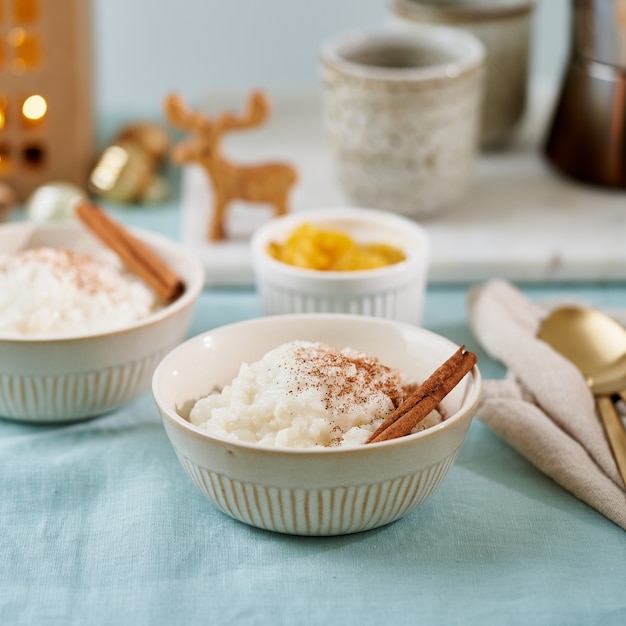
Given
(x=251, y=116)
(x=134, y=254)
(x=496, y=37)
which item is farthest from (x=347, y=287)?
(x=496, y=37)

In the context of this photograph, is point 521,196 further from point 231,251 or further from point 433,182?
point 231,251

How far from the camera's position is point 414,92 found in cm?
143

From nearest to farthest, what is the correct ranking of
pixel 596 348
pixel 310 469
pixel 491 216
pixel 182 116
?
1. pixel 310 469
2. pixel 596 348
3. pixel 182 116
4. pixel 491 216

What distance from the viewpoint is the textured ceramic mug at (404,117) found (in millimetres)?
1442

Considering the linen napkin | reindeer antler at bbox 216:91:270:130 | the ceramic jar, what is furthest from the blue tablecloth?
the ceramic jar

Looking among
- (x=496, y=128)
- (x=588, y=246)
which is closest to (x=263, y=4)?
(x=496, y=128)

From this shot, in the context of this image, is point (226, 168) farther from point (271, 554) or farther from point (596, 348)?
point (271, 554)

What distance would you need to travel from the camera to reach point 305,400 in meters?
0.87

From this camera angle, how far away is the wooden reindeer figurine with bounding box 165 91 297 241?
1.41m

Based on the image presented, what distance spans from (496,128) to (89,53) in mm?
670

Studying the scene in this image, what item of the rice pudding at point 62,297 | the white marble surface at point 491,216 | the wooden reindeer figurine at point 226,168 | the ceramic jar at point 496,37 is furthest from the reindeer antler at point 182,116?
the ceramic jar at point 496,37

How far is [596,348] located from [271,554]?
1.52ft

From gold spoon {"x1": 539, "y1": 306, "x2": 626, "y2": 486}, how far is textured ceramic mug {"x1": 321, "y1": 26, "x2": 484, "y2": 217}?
0.37 metres

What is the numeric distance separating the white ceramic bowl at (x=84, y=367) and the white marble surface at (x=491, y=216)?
0.34 metres
